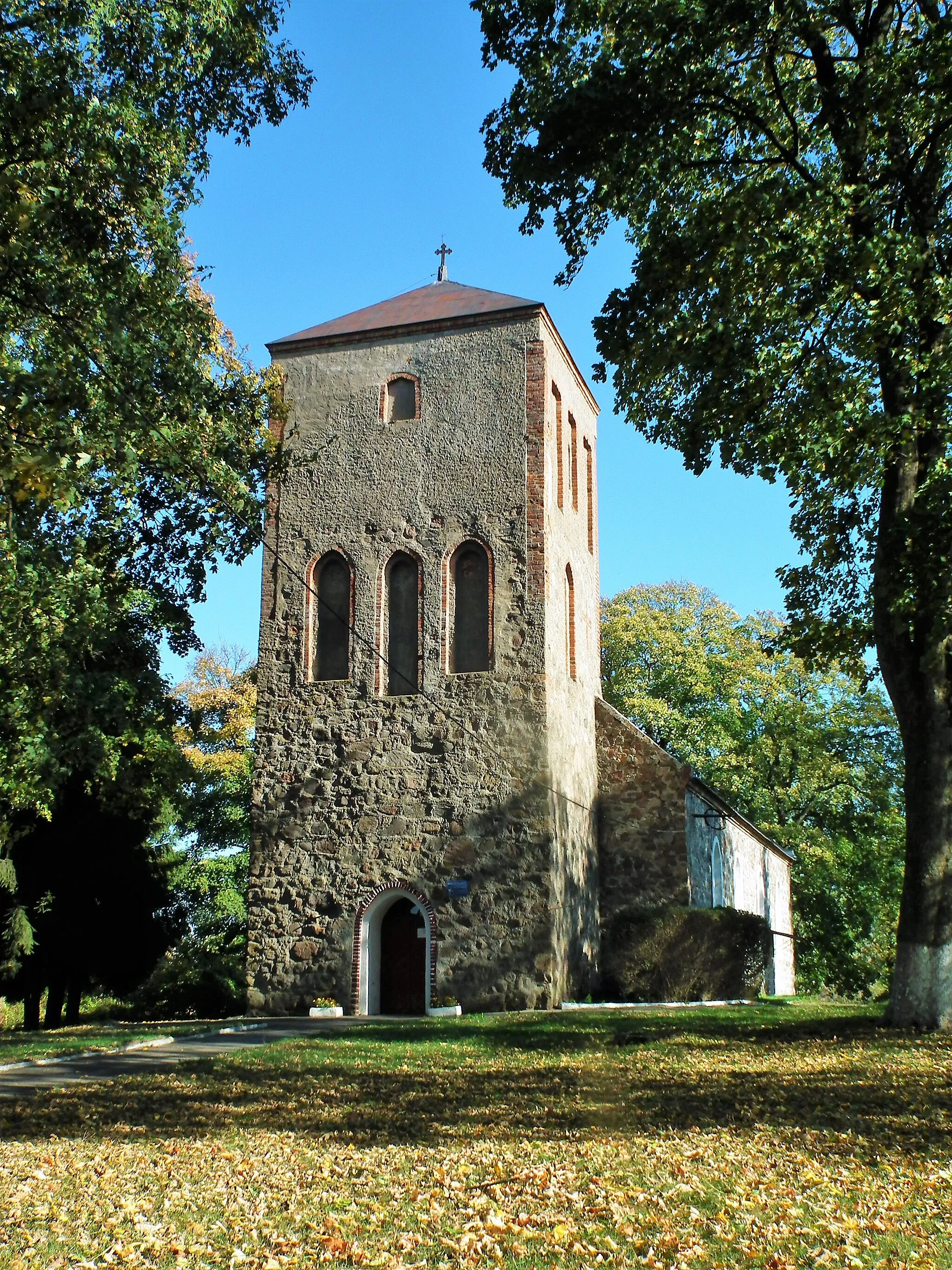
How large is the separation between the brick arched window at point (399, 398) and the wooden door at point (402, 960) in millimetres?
8978

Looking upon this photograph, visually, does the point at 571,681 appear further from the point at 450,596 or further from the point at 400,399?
the point at 400,399

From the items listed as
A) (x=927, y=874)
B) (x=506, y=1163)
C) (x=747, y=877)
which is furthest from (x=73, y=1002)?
(x=747, y=877)

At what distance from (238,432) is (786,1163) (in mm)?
10612

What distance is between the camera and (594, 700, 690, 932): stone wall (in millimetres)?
21812

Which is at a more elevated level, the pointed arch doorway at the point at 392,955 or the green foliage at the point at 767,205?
the green foliage at the point at 767,205

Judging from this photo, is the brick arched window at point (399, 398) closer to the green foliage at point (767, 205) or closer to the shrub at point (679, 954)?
the green foliage at point (767, 205)

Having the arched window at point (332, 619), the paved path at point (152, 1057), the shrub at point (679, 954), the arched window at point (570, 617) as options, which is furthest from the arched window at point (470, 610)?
the paved path at point (152, 1057)

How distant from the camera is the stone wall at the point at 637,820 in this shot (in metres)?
21.8

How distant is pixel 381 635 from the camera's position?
20266mm

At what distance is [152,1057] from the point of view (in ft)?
43.7

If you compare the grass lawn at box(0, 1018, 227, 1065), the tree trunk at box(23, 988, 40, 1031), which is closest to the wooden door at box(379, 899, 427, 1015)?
the grass lawn at box(0, 1018, 227, 1065)

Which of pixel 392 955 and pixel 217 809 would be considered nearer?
pixel 392 955

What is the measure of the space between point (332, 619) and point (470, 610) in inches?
105

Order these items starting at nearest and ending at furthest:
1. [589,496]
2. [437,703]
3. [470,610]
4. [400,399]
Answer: [437,703]
[470,610]
[400,399]
[589,496]
